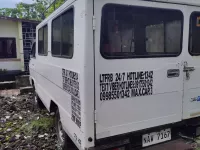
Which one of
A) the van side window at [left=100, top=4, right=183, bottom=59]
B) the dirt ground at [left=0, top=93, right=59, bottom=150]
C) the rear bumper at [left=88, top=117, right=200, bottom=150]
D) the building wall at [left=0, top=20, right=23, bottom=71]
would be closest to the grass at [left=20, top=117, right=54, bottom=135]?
the dirt ground at [left=0, top=93, right=59, bottom=150]

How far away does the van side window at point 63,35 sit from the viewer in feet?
9.04

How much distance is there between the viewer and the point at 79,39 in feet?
7.94

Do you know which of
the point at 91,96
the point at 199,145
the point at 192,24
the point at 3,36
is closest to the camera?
the point at 91,96

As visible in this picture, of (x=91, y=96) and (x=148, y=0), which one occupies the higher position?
(x=148, y=0)

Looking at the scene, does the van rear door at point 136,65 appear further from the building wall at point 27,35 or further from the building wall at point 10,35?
the building wall at point 10,35

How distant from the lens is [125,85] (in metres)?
2.54

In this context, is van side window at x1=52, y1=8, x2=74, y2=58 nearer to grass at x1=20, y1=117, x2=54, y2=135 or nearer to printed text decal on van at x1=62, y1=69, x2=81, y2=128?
printed text decal on van at x1=62, y1=69, x2=81, y2=128

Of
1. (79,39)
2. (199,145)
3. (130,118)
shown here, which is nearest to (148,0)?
(79,39)

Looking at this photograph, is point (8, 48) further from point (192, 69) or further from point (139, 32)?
point (192, 69)

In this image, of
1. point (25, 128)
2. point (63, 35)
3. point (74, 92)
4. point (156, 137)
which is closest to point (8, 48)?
point (25, 128)

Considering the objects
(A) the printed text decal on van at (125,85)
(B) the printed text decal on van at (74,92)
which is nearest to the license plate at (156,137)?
(A) the printed text decal on van at (125,85)

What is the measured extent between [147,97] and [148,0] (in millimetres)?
1230

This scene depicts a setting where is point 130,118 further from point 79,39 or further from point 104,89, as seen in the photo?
point 79,39

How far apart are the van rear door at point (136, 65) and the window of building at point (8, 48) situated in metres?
11.2
